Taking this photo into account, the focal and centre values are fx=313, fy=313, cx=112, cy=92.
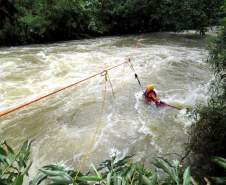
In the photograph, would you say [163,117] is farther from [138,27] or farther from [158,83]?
[138,27]

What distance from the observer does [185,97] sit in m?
7.45

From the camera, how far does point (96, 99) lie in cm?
731

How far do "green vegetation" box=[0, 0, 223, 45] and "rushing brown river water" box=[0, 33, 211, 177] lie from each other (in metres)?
1.76

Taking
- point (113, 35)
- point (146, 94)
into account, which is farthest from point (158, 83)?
point (113, 35)

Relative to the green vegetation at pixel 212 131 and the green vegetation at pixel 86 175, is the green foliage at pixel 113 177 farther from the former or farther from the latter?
the green vegetation at pixel 212 131

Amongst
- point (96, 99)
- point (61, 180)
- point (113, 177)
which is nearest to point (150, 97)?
point (96, 99)

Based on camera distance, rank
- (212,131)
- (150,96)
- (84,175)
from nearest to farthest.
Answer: (84,175), (212,131), (150,96)

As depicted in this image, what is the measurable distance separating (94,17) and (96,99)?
10011 millimetres

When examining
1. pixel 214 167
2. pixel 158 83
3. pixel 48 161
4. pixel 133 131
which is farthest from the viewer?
pixel 158 83

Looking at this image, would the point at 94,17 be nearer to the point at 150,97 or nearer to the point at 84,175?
the point at 150,97

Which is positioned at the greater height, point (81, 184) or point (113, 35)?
point (81, 184)

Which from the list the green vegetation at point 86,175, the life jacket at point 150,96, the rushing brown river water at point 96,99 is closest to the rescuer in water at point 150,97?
the life jacket at point 150,96

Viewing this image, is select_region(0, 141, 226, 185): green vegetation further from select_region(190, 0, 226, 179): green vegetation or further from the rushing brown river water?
the rushing brown river water

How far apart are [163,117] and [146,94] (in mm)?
764
